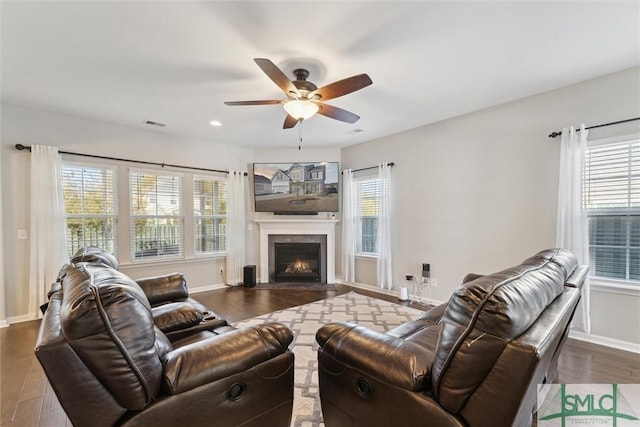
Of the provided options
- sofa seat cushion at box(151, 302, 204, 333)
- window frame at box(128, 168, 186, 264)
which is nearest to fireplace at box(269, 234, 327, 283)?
window frame at box(128, 168, 186, 264)

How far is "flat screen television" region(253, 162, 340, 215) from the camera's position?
17.4 feet

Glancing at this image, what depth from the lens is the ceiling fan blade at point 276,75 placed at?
199 cm

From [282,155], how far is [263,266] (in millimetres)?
2200

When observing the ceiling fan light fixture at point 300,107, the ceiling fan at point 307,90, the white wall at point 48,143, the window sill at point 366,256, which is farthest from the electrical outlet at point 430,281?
the white wall at point 48,143

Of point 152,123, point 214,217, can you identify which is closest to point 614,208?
point 214,217

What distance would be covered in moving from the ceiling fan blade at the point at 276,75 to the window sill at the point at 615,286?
3.44 m

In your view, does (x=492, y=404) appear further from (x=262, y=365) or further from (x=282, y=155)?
(x=282, y=155)

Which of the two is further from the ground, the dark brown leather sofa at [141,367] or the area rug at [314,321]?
the dark brown leather sofa at [141,367]

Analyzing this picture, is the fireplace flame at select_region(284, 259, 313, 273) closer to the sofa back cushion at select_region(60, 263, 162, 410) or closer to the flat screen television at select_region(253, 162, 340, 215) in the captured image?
the flat screen television at select_region(253, 162, 340, 215)

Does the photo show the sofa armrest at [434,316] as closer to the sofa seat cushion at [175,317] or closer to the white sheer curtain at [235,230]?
the sofa seat cushion at [175,317]

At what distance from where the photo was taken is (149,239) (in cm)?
444

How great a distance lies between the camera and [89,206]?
3.92 metres

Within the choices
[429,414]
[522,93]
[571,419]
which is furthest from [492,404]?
[522,93]

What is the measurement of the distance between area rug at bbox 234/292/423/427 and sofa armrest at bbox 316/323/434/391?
675mm
